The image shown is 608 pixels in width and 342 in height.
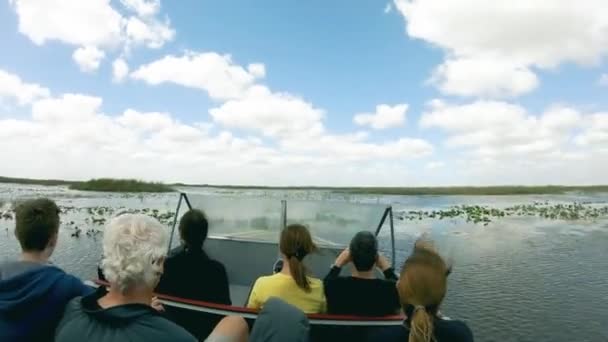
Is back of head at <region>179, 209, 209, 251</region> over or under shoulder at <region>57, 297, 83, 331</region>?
over

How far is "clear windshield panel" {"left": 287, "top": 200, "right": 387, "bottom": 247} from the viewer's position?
6004 mm

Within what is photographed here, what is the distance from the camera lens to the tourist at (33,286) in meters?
2.48

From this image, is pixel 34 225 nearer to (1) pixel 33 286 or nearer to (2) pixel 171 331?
(1) pixel 33 286

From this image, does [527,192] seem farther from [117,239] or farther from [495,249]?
[117,239]

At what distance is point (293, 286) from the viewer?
361 cm

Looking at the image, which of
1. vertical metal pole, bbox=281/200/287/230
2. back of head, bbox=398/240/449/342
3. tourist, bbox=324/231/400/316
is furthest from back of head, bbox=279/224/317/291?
vertical metal pole, bbox=281/200/287/230

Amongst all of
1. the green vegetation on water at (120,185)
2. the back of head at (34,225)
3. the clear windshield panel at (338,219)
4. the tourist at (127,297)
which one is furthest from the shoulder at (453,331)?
the green vegetation on water at (120,185)

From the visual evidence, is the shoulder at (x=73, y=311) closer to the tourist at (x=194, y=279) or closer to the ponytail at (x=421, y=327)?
the ponytail at (x=421, y=327)

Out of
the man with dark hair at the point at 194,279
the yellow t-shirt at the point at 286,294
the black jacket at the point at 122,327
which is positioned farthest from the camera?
the man with dark hair at the point at 194,279

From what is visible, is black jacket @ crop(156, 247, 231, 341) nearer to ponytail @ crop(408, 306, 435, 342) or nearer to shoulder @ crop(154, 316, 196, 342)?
shoulder @ crop(154, 316, 196, 342)

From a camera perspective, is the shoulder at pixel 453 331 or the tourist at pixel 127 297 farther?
the shoulder at pixel 453 331

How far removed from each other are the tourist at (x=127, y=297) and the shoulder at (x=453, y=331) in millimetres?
1115

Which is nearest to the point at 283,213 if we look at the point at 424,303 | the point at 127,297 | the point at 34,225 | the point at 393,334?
the point at 34,225

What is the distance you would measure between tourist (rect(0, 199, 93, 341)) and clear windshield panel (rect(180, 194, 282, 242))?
3.98 m
